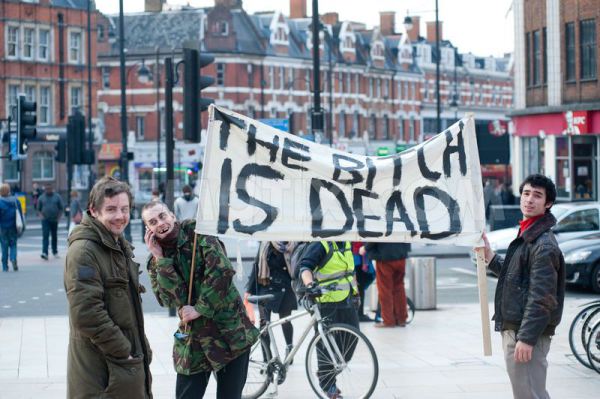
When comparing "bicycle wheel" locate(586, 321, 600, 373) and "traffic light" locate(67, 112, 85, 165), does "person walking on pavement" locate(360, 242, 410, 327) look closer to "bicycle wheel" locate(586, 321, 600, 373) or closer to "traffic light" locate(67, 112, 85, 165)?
"bicycle wheel" locate(586, 321, 600, 373)

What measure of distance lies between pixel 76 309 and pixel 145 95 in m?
77.8

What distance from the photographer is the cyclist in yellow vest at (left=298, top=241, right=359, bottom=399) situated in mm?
10555

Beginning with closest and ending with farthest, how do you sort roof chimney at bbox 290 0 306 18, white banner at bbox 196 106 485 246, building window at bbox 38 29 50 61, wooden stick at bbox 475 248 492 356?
wooden stick at bbox 475 248 492 356, white banner at bbox 196 106 485 246, building window at bbox 38 29 50 61, roof chimney at bbox 290 0 306 18

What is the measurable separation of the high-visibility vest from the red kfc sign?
30569 mm

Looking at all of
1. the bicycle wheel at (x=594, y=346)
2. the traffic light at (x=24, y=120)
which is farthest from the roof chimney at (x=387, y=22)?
the bicycle wheel at (x=594, y=346)

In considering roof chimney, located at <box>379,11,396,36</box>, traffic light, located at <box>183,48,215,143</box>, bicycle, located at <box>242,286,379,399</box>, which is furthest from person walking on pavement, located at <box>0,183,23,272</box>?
roof chimney, located at <box>379,11,396,36</box>

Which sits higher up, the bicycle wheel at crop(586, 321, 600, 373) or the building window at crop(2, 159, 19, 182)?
the building window at crop(2, 159, 19, 182)

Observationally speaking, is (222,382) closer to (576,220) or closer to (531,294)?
(531,294)

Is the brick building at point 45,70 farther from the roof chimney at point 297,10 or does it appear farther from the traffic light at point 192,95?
the traffic light at point 192,95

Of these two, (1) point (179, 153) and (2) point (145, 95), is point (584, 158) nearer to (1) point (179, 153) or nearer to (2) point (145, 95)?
(1) point (179, 153)

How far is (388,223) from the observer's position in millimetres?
8812

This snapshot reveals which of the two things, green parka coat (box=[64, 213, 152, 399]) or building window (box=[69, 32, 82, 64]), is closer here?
green parka coat (box=[64, 213, 152, 399])

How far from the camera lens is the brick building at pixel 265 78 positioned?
8262cm

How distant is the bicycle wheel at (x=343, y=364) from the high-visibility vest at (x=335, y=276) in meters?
0.78
